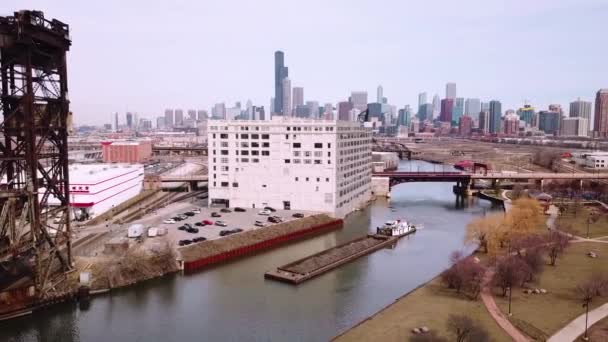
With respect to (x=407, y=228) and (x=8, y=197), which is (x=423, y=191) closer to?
(x=407, y=228)

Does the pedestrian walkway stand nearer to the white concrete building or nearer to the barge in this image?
the barge

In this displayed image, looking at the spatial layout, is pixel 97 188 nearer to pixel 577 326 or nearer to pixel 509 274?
pixel 509 274

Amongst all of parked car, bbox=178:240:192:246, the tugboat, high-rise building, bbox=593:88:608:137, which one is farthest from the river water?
high-rise building, bbox=593:88:608:137

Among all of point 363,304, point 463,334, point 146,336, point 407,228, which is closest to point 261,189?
point 407,228

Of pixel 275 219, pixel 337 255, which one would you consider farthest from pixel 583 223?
pixel 275 219

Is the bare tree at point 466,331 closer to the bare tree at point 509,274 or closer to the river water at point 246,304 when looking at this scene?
the bare tree at point 509,274
